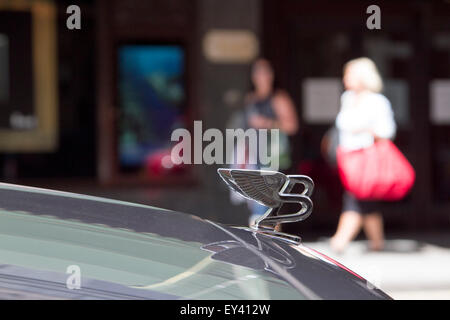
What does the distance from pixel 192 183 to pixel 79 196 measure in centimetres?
742

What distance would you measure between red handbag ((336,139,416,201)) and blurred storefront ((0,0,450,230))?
2.09 m

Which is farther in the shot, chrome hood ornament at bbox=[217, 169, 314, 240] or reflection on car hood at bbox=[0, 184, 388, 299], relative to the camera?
chrome hood ornament at bbox=[217, 169, 314, 240]

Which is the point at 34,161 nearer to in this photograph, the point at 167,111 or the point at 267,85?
the point at 167,111

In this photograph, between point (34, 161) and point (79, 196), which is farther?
point (34, 161)

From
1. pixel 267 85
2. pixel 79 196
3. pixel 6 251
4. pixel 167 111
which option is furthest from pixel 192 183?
pixel 6 251

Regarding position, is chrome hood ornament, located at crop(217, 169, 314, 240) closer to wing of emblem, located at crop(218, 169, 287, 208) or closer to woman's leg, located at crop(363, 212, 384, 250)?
wing of emblem, located at crop(218, 169, 287, 208)

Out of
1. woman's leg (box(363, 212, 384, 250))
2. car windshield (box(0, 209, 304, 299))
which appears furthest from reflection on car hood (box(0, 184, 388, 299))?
woman's leg (box(363, 212, 384, 250))

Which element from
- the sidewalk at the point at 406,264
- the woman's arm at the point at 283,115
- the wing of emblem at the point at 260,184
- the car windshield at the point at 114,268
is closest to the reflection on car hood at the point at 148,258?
the car windshield at the point at 114,268

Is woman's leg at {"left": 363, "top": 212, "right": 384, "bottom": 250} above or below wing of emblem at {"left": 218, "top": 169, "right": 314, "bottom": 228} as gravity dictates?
below

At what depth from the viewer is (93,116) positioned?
381 inches

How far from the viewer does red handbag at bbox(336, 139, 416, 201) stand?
7.59 meters

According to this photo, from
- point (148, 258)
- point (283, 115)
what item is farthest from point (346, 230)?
point (148, 258)

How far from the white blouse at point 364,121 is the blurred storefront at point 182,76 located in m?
1.91
